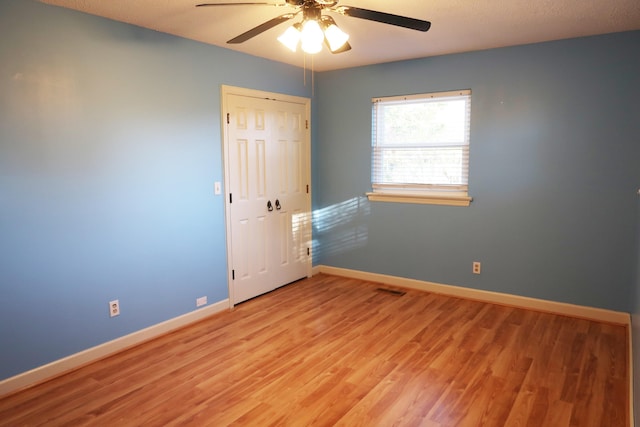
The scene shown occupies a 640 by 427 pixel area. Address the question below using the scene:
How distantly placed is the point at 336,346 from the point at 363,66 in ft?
9.79

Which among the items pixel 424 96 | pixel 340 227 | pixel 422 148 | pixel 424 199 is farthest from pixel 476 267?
pixel 424 96

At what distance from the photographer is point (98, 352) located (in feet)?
10.1

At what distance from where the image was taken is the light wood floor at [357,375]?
2406mm

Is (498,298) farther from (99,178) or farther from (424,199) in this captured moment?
(99,178)

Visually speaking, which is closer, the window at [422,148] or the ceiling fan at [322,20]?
the ceiling fan at [322,20]

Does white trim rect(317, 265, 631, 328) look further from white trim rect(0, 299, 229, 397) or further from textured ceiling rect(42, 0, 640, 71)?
textured ceiling rect(42, 0, 640, 71)

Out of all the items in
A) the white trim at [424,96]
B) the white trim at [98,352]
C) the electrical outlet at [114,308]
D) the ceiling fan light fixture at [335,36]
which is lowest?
the white trim at [98,352]

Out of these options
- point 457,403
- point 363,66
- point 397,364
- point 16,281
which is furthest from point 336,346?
point 363,66

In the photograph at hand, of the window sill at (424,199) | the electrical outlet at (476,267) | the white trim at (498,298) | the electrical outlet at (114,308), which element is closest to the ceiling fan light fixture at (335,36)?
the window sill at (424,199)

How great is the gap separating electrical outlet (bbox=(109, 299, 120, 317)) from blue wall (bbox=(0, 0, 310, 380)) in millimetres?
43

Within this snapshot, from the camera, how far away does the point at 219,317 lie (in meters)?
3.89

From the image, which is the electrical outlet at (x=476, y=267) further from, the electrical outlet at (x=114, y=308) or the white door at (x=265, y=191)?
the electrical outlet at (x=114, y=308)

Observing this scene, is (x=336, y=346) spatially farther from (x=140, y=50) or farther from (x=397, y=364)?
(x=140, y=50)

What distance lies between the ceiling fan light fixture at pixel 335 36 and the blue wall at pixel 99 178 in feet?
5.08
